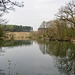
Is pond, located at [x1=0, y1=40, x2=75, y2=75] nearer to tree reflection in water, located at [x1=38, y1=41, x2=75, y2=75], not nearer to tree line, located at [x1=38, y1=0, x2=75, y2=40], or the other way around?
tree reflection in water, located at [x1=38, y1=41, x2=75, y2=75]

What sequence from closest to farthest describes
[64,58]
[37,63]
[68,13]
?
[37,63]
[64,58]
[68,13]

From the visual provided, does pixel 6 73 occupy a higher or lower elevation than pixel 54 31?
lower

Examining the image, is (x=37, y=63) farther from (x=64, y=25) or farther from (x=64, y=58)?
(x=64, y=25)

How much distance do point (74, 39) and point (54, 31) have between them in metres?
6.87

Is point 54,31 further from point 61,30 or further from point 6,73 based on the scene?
point 6,73

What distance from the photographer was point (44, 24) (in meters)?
A: 41.6

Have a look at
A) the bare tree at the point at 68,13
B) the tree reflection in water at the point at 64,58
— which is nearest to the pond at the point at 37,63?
the tree reflection in water at the point at 64,58

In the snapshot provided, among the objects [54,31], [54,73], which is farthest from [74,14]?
[54,73]

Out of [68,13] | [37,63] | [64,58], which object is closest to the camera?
[37,63]

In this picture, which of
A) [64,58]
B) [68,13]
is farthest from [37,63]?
[68,13]

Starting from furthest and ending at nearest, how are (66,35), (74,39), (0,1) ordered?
(66,35) → (74,39) → (0,1)

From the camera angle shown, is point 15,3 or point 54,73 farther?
point 54,73

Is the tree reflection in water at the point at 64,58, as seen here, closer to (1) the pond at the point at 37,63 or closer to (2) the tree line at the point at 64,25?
(1) the pond at the point at 37,63

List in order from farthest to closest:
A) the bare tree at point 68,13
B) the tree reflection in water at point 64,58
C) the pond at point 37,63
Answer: the bare tree at point 68,13
the tree reflection in water at point 64,58
the pond at point 37,63
